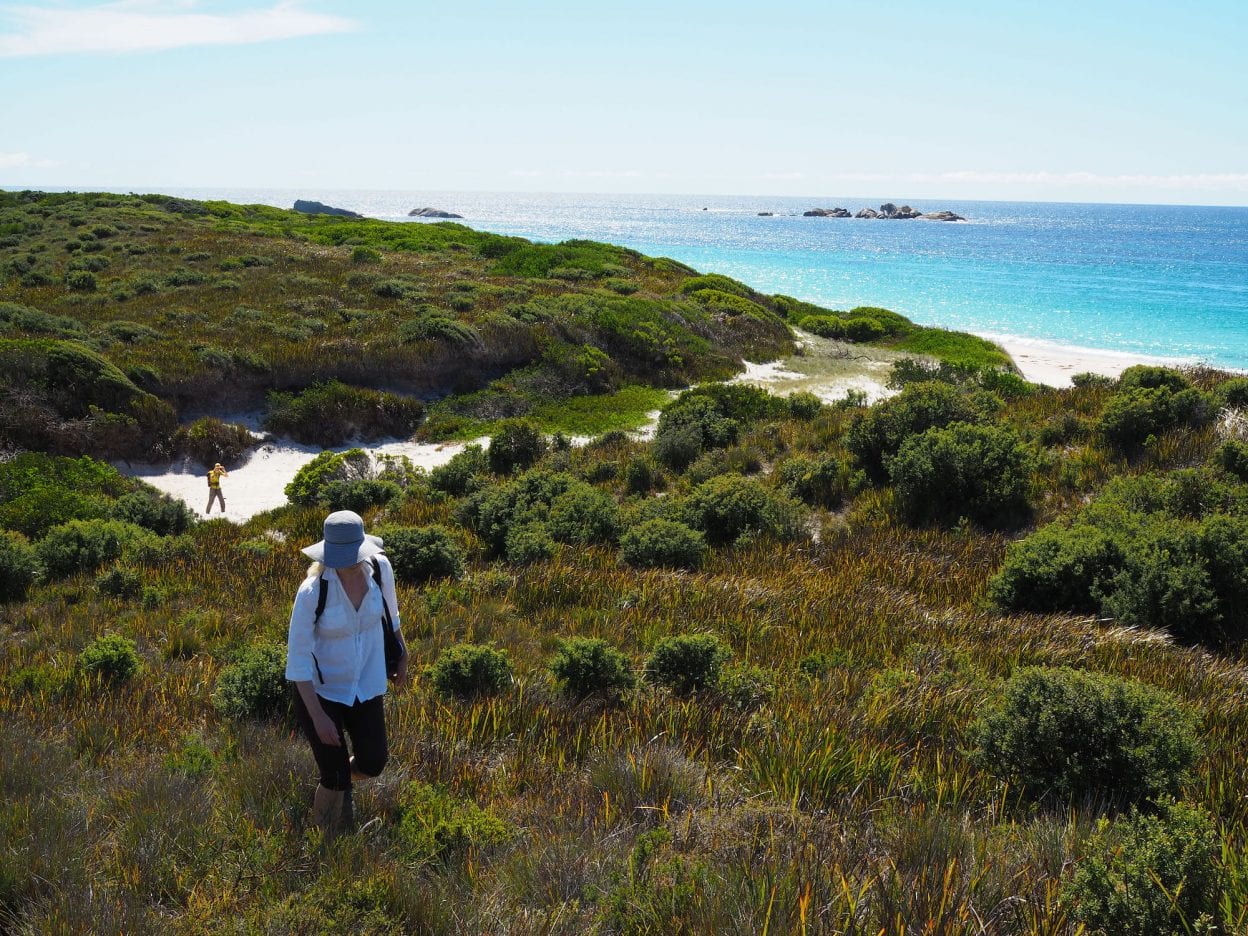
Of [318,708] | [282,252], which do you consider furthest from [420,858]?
[282,252]

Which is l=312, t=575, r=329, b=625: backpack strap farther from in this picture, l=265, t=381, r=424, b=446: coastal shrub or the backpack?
l=265, t=381, r=424, b=446: coastal shrub

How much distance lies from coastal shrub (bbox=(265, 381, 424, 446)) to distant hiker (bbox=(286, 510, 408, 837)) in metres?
15.6

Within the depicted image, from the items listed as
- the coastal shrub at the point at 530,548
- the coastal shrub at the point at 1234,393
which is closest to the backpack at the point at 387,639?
the coastal shrub at the point at 530,548

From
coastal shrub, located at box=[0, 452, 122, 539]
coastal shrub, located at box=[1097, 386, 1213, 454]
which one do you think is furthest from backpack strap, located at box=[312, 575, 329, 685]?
coastal shrub, located at box=[1097, 386, 1213, 454]

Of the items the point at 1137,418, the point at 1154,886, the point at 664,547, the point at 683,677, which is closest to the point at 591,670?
the point at 683,677

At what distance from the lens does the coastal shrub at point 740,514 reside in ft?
36.6

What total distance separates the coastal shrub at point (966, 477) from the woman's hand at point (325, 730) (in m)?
9.41

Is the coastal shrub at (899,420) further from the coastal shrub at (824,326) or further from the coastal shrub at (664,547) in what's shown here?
the coastal shrub at (824,326)

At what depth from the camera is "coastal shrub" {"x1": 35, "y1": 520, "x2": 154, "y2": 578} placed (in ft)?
31.7

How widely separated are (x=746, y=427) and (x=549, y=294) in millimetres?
14930

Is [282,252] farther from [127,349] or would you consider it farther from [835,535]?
[835,535]

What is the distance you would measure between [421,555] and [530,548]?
1.53 meters

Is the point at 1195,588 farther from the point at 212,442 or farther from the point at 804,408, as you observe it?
the point at 212,442

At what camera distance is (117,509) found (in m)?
12.3
